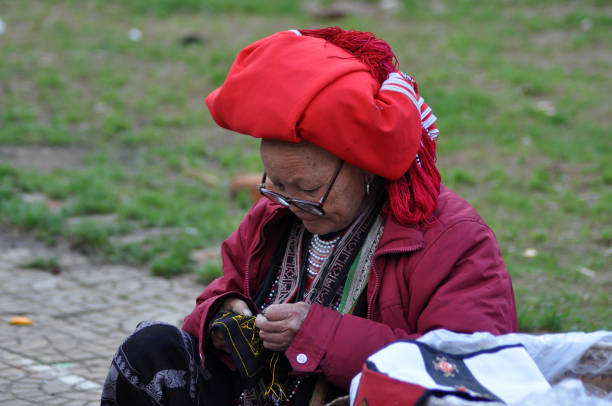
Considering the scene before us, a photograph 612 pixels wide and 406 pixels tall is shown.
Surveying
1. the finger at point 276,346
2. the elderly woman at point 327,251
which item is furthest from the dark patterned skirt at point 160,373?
the finger at point 276,346

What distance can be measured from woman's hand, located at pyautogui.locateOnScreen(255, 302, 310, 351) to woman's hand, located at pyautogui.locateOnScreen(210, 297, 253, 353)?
20cm

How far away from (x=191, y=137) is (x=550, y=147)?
3614 mm

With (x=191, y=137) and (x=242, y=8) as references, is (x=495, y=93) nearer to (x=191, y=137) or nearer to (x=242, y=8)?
(x=191, y=137)

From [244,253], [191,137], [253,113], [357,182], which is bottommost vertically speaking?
[191,137]

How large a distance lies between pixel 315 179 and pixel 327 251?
31cm

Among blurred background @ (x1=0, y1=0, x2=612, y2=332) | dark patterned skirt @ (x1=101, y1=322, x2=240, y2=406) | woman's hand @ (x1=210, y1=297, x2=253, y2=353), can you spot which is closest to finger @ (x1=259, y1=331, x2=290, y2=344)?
woman's hand @ (x1=210, y1=297, x2=253, y2=353)

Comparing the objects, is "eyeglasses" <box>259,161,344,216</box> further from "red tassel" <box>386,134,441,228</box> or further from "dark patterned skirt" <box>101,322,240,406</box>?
"dark patterned skirt" <box>101,322,240,406</box>

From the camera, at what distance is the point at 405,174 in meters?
2.37

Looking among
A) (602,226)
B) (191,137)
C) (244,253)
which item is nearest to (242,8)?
(191,137)

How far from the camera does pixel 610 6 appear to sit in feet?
36.1

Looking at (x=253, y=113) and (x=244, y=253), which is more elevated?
(x=253, y=113)

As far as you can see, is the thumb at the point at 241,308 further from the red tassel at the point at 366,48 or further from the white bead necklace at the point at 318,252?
the red tassel at the point at 366,48

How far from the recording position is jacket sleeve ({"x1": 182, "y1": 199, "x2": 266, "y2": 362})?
2527 millimetres

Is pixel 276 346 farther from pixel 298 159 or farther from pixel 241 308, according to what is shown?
A: pixel 298 159
